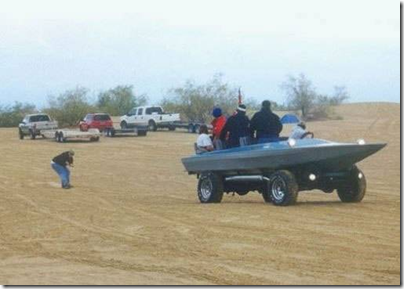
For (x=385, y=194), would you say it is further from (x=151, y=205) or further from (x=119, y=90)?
(x=119, y=90)

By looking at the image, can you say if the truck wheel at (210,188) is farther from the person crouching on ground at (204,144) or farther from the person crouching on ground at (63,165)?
the person crouching on ground at (63,165)

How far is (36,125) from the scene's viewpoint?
58.9 m

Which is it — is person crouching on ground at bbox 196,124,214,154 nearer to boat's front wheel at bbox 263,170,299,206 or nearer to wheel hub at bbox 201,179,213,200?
wheel hub at bbox 201,179,213,200

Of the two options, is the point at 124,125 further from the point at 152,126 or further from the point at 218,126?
the point at 218,126

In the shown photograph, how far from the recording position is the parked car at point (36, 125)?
193 ft

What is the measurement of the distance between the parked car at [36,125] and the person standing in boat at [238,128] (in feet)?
128

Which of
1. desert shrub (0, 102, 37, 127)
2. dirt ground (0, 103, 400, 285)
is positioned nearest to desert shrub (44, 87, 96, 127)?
desert shrub (0, 102, 37, 127)

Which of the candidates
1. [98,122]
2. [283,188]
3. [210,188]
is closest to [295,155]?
[283,188]

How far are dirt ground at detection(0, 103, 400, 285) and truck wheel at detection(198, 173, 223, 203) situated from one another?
0.98 feet

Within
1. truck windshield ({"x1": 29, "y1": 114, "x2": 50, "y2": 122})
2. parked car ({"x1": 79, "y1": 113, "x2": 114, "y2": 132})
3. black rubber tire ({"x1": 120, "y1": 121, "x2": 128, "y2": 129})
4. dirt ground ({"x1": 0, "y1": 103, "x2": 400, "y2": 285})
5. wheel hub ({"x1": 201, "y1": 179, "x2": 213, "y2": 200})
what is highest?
truck windshield ({"x1": 29, "y1": 114, "x2": 50, "y2": 122})

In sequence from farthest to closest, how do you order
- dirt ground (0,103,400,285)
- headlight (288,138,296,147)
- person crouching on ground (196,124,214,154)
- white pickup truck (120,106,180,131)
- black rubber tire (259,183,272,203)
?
white pickup truck (120,106,180,131) < person crouching on ground (196,124,214,154) < black rubber tire (259,183,272,203) < headlight (288,138,296,147) < dirt ground (0,103,400,285)

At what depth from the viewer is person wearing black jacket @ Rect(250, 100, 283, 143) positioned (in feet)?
65.8

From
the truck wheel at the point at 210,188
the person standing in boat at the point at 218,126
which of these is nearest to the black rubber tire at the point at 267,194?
the truck wheel at the point at 210,188

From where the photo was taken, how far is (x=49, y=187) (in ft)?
93.2
